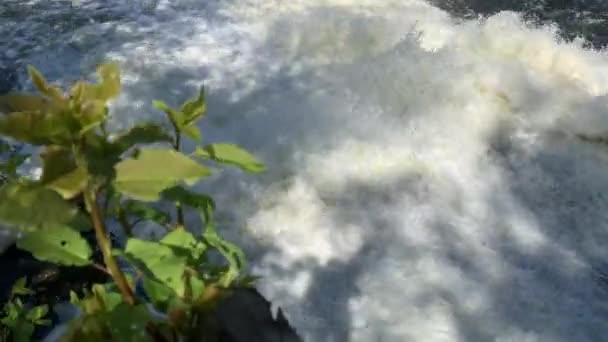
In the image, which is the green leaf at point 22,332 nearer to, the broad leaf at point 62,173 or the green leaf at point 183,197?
the green leaf at point 183,197

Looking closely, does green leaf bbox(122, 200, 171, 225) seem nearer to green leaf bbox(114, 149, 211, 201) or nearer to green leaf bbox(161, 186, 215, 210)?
green leaf bbox(161, 186, 215, 210)

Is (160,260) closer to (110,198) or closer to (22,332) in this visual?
(110,198)

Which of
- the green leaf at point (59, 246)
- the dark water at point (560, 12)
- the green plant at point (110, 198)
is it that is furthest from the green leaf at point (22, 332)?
the dark water at point (560, 12)

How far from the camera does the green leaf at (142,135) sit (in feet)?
3.25

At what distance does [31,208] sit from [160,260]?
257 mm

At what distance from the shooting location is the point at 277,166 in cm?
341

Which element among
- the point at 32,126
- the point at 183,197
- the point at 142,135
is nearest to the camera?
the point at 32,126

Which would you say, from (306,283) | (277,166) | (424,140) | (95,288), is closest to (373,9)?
(424,140)

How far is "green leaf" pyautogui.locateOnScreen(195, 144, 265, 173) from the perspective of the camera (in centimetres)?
111

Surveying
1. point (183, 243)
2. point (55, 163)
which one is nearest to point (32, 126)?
point (55, 163)

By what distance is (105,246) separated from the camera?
3.44ft

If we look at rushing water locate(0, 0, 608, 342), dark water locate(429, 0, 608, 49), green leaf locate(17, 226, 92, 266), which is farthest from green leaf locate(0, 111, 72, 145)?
dark water locate(429, 0, 608, 49)

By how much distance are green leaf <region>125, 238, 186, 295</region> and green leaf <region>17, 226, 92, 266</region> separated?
3.5 inches

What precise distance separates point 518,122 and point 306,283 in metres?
2.08
